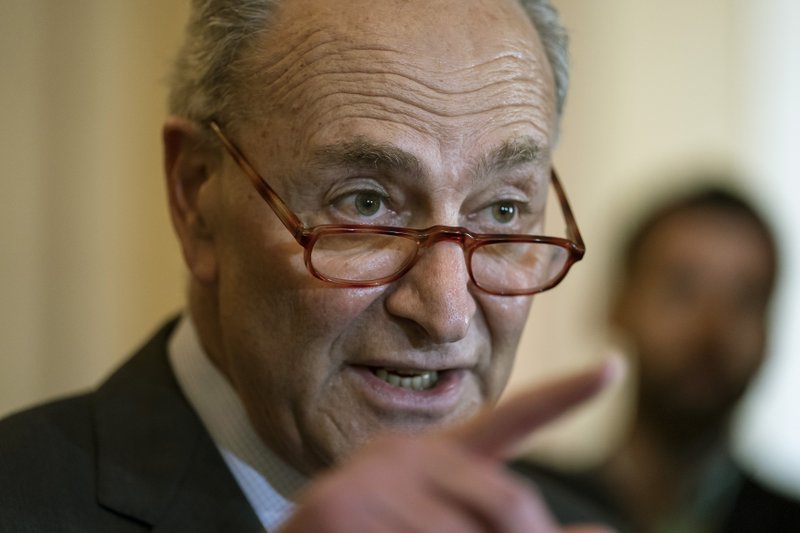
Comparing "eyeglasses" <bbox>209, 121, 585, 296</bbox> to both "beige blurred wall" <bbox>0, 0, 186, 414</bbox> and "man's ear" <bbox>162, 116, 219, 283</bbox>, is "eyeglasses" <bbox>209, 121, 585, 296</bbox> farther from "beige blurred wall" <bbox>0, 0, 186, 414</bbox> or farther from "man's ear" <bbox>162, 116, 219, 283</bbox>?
"beige blurred wall" <bbox>0, 0, 186, 414</bbox>

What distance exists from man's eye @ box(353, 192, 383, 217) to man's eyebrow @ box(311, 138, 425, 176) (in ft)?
0.17

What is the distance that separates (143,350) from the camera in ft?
6.01

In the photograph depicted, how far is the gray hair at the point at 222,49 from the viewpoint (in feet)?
5.29

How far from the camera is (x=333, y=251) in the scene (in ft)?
5.05

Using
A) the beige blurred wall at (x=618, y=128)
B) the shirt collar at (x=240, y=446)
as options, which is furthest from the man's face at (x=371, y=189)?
the beige blurred wall at (x=618, y=128)

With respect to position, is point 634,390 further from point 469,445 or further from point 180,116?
point 469,445

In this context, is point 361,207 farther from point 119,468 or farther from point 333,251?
point 119,468

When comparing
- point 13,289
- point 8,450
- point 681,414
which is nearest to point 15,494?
point 8,450

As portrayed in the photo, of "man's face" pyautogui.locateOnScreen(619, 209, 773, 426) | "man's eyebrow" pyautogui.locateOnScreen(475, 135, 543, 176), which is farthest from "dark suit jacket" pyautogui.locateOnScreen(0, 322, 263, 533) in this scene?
"man's face" pyautogui.locateOnScreen(619, 209, 773, 426)

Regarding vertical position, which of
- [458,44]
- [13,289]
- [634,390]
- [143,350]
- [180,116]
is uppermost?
[458,44]

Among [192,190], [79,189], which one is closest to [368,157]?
[192,190]

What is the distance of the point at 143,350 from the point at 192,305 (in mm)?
124

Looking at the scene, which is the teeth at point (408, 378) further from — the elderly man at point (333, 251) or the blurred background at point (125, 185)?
the blurred background at point (125, 185)

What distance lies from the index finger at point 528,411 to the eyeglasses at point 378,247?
0.51 meters
